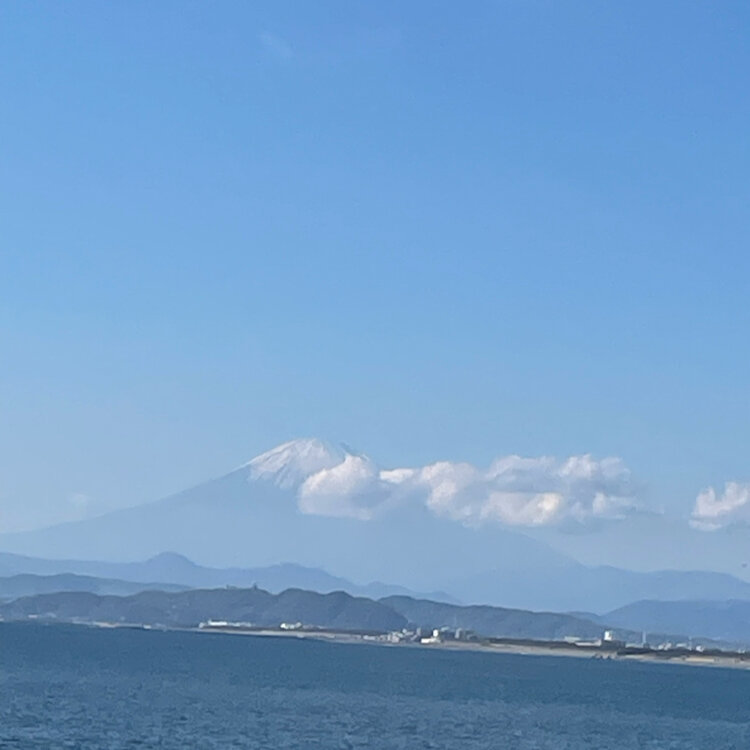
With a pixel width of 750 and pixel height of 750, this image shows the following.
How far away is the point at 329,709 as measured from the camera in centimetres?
9719

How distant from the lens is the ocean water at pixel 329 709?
76250 mm

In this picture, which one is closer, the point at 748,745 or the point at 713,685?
the point at 748,745

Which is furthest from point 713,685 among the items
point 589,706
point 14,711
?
point 14,711

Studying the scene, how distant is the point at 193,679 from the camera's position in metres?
128

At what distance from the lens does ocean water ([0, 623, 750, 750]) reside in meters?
76.2

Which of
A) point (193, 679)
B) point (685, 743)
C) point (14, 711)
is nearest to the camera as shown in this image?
point (14, 711)

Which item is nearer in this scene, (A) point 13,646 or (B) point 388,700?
(B) point 388,700

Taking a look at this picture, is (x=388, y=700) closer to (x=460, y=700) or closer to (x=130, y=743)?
(x=460, y=700)

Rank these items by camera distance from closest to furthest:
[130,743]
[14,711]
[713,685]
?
[130,743] < [14,711] < [713,685]

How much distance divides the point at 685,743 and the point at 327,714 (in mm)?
21146

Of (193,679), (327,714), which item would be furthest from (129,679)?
(327,714)

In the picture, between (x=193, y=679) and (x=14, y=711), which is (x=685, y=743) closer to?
(x=14, y=711)

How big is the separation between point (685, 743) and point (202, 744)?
31.8 m

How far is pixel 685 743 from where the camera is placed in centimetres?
8894
